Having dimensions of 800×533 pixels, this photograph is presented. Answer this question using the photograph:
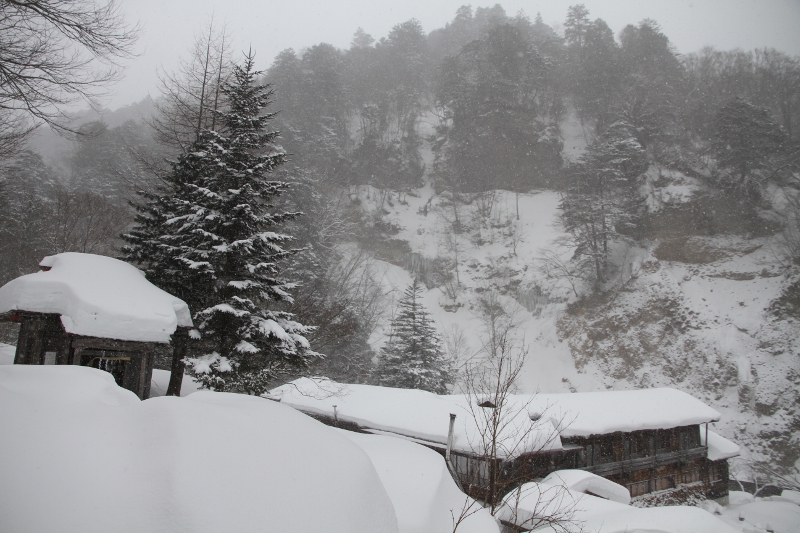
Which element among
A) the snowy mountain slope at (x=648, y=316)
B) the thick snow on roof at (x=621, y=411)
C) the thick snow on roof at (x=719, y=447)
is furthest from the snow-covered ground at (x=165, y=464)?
the snowy mountain slope at (x=648, y=316)

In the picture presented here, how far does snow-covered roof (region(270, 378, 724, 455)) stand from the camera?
12.0 meters

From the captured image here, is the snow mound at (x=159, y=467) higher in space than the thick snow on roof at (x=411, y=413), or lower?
higher

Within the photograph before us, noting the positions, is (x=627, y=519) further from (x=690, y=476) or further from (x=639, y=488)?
(x=690, y=476)

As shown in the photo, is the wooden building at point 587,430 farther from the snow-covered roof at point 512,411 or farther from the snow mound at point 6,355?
the snow mound at point 6,355

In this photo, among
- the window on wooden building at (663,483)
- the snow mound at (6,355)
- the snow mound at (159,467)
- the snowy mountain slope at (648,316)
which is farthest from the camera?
the snowy mountain slope at (648,316)

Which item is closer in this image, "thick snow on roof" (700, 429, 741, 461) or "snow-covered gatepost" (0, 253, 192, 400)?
"snow-covered gatepost" (0, 253, 192, 400)

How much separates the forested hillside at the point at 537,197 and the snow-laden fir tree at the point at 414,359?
100 inches

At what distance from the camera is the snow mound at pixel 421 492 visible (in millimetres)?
4536

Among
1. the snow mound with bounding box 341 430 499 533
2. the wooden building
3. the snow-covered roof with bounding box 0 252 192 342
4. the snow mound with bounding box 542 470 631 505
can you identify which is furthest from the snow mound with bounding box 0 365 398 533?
the snow mound with bounding box 542 470 631 505

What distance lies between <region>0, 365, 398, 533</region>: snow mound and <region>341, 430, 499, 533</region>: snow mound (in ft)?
5.15

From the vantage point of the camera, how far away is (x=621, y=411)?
14.9 m

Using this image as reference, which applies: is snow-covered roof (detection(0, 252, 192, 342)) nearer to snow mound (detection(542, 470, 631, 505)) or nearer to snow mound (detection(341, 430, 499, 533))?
snow mound (detection(341, 430, 499, 533))

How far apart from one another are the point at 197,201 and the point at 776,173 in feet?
119

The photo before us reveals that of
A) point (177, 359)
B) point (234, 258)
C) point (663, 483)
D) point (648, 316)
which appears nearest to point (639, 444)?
point (663, 483)
